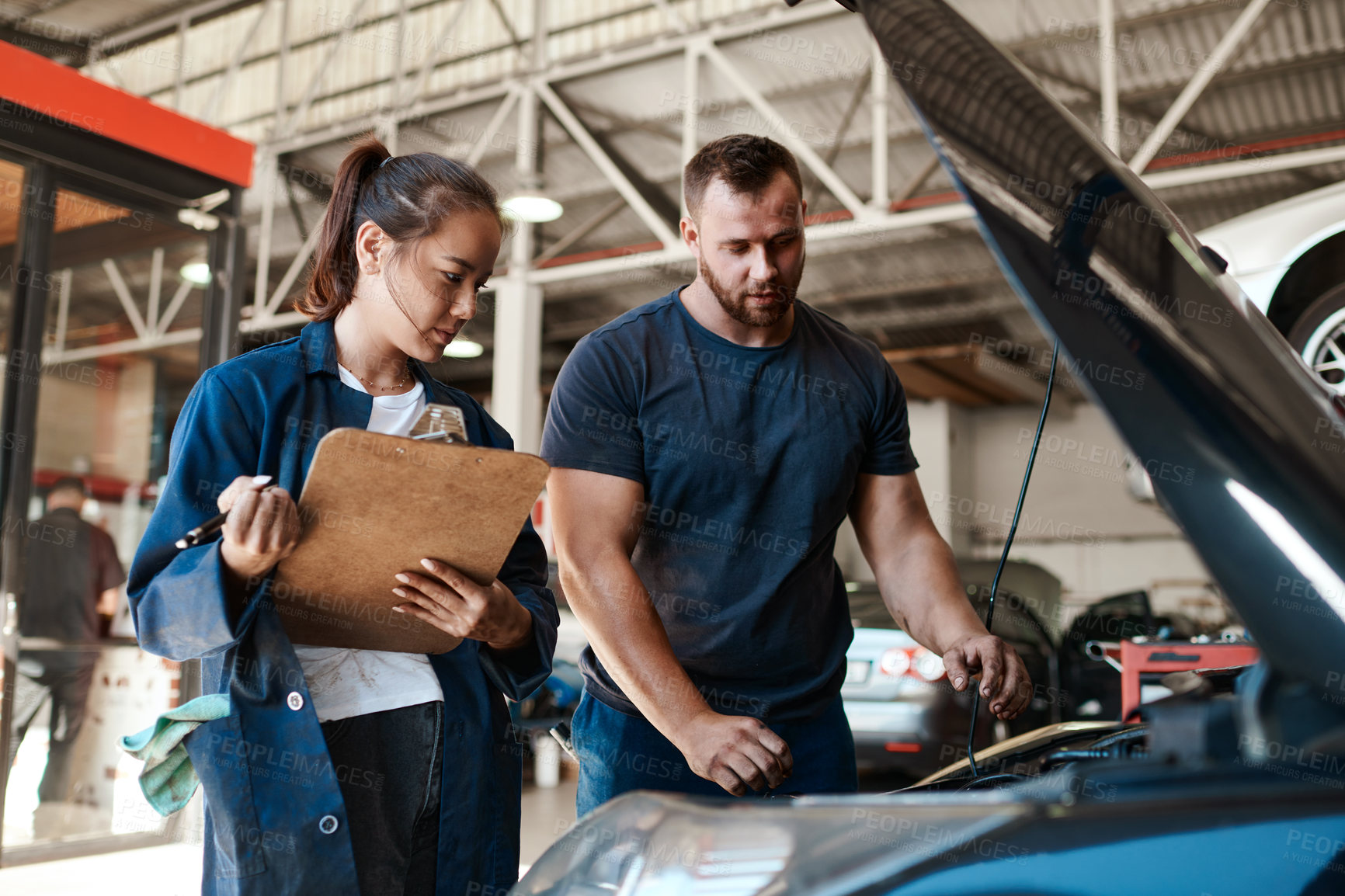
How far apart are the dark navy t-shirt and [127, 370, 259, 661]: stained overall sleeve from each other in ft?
1.98

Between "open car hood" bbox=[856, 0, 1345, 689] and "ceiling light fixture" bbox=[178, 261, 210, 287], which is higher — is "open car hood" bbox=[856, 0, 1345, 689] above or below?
below

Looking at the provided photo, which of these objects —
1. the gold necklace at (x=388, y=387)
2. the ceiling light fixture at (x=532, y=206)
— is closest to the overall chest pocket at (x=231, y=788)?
the gold necklace at (x=388, y=387)

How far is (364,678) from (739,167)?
3.15 feet

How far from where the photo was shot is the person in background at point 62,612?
4523mm

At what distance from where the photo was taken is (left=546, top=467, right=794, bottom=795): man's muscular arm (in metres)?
1.26

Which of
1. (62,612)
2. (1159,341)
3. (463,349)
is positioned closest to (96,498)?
(62,612)

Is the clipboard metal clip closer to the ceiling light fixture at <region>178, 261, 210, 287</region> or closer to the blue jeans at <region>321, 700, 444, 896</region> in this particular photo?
the blue jeans at <region>321, 700, 444, 896</region>

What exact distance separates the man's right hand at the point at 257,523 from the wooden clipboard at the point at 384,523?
3 centimetres

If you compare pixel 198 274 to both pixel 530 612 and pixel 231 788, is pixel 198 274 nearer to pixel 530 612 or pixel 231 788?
pixel 530 612

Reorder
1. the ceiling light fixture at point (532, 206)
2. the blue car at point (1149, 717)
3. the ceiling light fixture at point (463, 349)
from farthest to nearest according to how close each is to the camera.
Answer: the ceiling light fixture at point (463, 349), the ceiling light fixture at point (532, 206), the blue car at point (1149, 717)

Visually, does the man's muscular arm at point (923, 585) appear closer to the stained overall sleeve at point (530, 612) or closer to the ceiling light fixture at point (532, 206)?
the stained overall sleeve at point (530, 612)

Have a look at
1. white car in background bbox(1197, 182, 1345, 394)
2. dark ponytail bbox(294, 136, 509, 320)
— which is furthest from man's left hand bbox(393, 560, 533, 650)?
white car in background bbox(1197, 182, 1345, 394)

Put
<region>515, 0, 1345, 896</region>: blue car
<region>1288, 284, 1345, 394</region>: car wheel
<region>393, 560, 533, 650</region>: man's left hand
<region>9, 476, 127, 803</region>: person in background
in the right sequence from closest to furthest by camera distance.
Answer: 1. <region>515, 0, 1345, 896</region>: blue car
2. <region>393, 560, 533, 650</region>: man's left hand
3. <region>1288, 284, 1345, 394</region>: car wheel
4. <region>9, 476, 127, 803</region>: person in background

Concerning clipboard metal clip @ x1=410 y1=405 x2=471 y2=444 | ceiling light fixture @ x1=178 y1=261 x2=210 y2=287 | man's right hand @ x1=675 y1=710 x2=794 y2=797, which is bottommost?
man's right hand @ x1=675 y1=710 x2=794 y2=797
